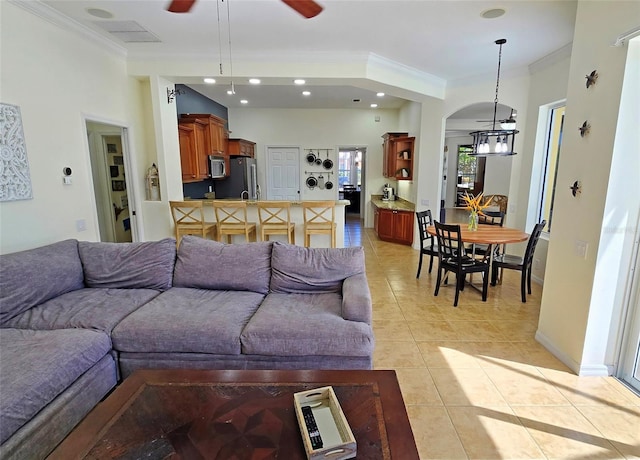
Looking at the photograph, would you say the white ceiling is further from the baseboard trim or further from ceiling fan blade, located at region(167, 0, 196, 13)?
the baseboard trim

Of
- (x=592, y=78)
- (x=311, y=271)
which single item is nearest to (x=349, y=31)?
(x=592, y=78)

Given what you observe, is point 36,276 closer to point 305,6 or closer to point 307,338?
point 307,338

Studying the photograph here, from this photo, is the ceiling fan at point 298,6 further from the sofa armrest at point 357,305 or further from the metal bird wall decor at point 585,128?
the metal bird wall decor at point 585,128

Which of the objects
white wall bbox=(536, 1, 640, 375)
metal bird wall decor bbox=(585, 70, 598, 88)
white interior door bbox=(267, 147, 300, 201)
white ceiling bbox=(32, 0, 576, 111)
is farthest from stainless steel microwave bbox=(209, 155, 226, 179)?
metal bird wall decor bbox=(585, 70, 598, 88)

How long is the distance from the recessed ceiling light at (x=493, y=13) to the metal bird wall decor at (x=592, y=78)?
1168 mm

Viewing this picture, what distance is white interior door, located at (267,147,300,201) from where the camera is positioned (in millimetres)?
8258

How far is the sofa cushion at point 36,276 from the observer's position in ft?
7.53

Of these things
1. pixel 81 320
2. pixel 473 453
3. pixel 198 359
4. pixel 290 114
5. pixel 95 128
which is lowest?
pixel 473 453

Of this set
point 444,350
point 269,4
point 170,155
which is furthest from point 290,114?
point 444,350

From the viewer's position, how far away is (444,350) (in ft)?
9.03

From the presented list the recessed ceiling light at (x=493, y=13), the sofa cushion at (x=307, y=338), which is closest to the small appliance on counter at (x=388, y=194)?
the recessed ceiling light at (x=493, y=13)

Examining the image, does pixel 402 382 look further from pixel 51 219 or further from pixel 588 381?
pixel 51 219

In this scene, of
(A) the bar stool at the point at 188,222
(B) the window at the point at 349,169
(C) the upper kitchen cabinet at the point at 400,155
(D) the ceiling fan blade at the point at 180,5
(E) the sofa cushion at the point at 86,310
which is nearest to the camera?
(D) the ceiling fan blade at the point at 180,5

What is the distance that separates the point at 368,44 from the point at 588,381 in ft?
13.0
